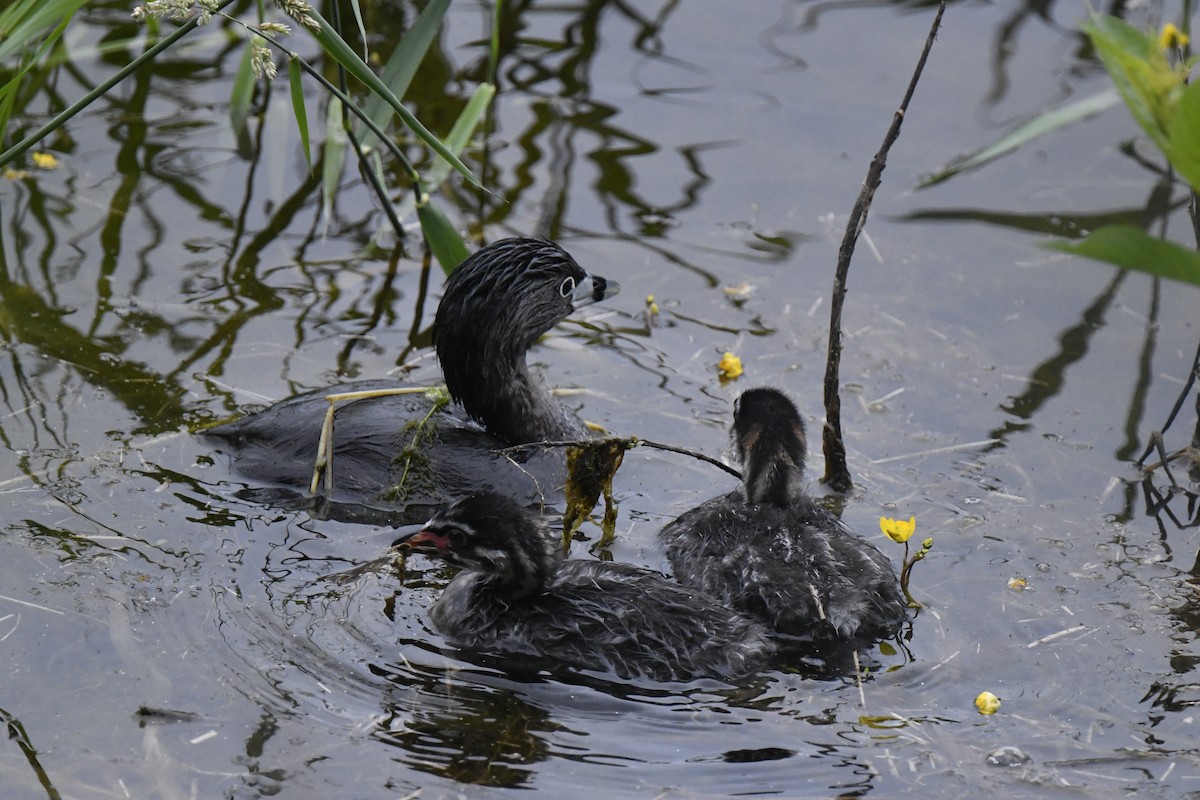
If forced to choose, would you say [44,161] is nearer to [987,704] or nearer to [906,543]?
[906,543]

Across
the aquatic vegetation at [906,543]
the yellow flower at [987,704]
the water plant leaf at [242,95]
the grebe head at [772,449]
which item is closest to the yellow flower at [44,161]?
the water plant leaf at [242,95]

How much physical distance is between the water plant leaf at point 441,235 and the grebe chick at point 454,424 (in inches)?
29.6

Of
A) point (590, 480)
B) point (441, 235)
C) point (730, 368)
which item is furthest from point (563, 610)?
point (441, 235)

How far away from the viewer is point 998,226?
8969 millimetres

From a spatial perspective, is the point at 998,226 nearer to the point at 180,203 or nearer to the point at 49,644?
the point at 180,203

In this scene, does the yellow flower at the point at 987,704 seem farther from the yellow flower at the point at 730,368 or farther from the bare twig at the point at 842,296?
the yellow flower at the point at 730,368

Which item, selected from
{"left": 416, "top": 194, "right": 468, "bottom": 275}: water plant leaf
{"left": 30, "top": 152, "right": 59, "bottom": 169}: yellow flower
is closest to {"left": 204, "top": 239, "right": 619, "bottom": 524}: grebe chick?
{"left": 416, "top": 194, "right": 468, "bottom": 275}: water plant leaf

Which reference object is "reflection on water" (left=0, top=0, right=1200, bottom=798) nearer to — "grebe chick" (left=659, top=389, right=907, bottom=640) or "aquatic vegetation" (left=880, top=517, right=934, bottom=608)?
"aquatic vegetation" (left=880, top=517, right=934, bottom=608)

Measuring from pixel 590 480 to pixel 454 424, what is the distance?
964 millimetres

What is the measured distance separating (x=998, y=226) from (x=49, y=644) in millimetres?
6085

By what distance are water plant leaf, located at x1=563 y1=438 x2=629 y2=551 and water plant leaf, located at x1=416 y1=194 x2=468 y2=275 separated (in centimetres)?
183

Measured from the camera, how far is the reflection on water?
5.04m

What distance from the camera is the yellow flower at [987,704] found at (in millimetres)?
5191

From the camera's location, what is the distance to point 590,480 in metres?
6.19
